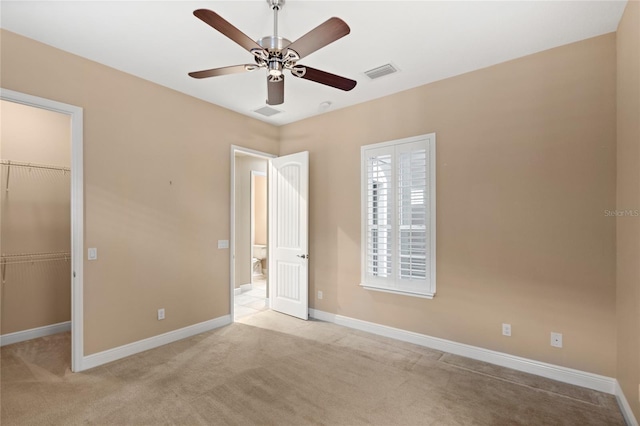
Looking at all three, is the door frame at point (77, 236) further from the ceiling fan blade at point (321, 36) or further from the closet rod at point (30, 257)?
the ceiling fan blade at point (321, 36)

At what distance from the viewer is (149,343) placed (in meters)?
3.46

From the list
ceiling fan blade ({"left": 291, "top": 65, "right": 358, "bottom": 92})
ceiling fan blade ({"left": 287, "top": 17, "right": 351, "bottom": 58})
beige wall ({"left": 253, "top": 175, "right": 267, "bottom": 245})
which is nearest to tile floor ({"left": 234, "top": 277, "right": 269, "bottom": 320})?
beige wall ({"left": 253, "top": 175, "right": 267, "bottom": 245})

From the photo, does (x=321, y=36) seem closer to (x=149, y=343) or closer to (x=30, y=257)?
(x=149, y=343)

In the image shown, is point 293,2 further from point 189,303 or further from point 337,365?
point 189,303

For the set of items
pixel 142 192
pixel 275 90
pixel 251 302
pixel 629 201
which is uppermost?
pixel 275 90

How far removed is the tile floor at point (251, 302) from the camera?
482 cm

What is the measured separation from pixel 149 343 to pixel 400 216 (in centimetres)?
316

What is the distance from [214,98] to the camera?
13.1 ft

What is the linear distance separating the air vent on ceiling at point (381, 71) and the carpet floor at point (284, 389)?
297 centimetres

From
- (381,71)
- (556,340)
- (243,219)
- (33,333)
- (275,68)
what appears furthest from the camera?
(243,219)

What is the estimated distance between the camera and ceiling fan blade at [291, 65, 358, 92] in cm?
228

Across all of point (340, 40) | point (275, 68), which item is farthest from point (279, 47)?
point (340, 40)

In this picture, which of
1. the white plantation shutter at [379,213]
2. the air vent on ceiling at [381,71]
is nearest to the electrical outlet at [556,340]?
the white plantation shutter at [379,213]

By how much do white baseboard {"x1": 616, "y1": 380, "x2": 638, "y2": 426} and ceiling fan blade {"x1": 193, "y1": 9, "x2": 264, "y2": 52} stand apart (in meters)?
3.50
